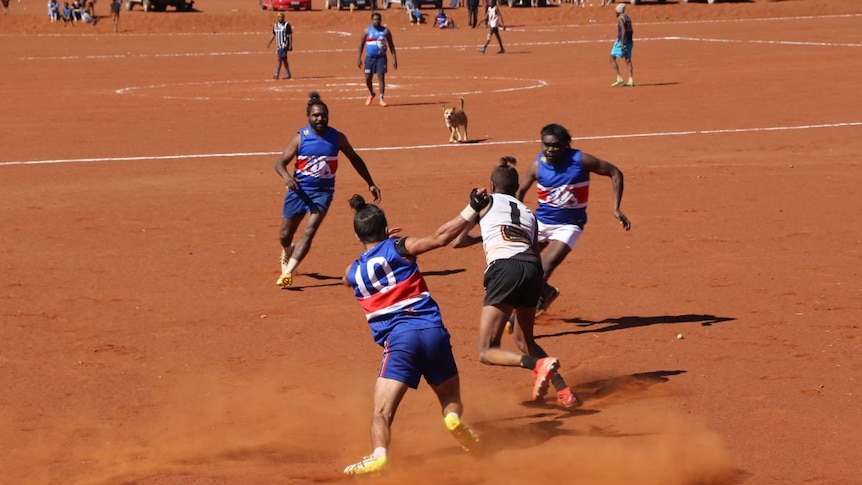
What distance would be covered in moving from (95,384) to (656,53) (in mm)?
37375

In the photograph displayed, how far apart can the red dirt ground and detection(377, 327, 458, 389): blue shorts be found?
24.6 inches

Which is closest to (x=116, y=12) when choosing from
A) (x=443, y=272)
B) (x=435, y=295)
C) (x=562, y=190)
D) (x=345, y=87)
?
(x=345, y=87)

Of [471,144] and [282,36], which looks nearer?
[471,144]

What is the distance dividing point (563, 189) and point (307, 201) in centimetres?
354

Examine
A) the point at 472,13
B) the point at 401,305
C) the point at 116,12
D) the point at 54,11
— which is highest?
the point at 401,305

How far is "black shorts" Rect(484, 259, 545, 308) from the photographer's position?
881 centimetres

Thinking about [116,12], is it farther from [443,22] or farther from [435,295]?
[435,295]

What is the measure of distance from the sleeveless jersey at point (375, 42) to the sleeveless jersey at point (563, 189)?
19.1m

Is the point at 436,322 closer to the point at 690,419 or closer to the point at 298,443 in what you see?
the point at 298,443

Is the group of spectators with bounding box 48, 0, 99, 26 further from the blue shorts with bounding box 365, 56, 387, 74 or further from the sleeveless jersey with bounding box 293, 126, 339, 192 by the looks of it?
the sleeveless jersey with bounding box 293, 126, 339, 192

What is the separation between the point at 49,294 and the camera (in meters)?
13.1

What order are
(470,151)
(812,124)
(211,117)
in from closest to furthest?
(470,151) < (812,124) < (211,117)

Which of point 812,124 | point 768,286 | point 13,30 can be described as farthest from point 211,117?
point 13,30

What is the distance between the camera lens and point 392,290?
25.5 feet
